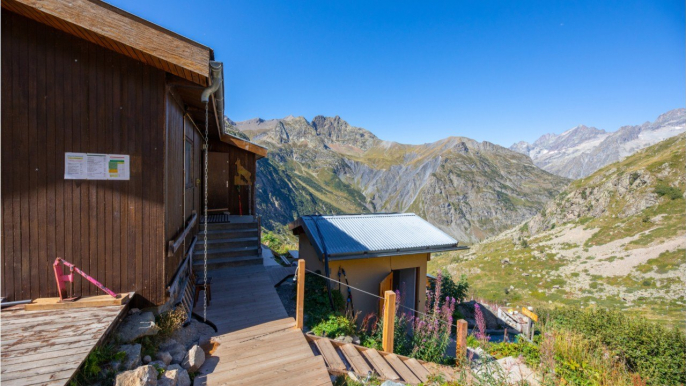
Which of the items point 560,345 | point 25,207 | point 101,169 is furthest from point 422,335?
point 25,207

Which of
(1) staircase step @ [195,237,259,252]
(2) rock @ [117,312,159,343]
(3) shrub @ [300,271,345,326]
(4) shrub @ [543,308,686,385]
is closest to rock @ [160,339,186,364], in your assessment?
(2) rock @ [117,312,159,343]

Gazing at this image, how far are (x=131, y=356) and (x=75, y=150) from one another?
2.73 m

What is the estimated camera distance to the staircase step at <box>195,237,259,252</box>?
296 inches

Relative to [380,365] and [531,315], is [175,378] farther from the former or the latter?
[531,315]

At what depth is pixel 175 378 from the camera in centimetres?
319

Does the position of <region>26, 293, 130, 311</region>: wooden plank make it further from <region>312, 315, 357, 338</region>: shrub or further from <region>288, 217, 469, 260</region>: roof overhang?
<region>288, 217, 469, 260</region>: roof overhang

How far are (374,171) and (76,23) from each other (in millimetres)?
167885

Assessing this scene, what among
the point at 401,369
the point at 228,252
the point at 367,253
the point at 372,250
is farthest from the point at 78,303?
the point at 372,250

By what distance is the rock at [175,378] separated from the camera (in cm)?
311

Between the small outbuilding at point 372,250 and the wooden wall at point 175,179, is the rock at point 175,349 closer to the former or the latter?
the wooden wall at point 175,179

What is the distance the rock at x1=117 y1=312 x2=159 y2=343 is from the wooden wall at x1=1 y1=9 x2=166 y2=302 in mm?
345

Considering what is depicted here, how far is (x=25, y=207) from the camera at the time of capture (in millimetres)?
3676

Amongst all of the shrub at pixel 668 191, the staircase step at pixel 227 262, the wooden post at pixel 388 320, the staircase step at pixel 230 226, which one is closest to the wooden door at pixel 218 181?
the staircase step at pixel 230 226

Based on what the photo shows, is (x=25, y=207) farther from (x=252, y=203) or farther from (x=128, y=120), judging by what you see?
(x=252, y=203)
